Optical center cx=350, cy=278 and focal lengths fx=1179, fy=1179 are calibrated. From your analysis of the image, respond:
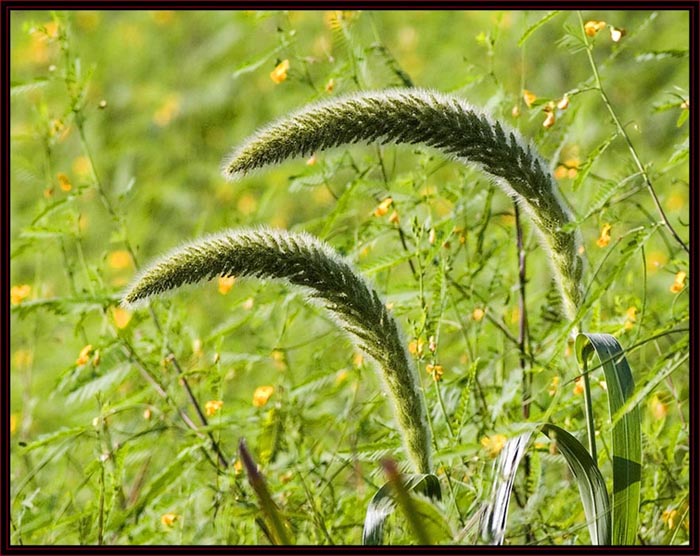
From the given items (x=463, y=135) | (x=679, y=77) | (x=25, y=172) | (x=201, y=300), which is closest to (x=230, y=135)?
(x=201, y=300)

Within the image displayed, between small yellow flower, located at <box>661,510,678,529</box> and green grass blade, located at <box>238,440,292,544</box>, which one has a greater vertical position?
green grass blade, located at <box>238,440,292,544</box>

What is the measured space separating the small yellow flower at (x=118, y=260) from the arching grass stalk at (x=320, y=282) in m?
4.63

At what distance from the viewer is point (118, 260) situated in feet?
22.7

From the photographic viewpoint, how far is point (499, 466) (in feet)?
6.40

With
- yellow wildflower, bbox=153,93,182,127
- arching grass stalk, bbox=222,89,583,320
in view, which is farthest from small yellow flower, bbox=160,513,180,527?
yellow wildflower, bbox=153,93,182,127

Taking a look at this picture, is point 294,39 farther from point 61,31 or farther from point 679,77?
point 679,77

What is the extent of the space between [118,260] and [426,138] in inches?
204

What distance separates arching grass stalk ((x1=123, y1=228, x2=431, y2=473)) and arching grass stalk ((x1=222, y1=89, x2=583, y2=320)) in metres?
0.13

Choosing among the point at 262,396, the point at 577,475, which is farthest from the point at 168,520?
the point at 577,475

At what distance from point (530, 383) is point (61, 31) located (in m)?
1.68

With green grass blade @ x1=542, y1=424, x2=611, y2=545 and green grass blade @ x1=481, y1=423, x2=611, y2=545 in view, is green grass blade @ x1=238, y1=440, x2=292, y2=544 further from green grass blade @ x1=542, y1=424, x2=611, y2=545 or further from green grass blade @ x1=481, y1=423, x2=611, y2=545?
green grass blade @ x1=542, y1=424, x2=611, y2=545

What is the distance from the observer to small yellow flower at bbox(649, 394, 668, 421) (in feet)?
10.5

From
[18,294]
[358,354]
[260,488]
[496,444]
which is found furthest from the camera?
[18,294]

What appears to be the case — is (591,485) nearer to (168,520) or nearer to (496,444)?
(496,444)
